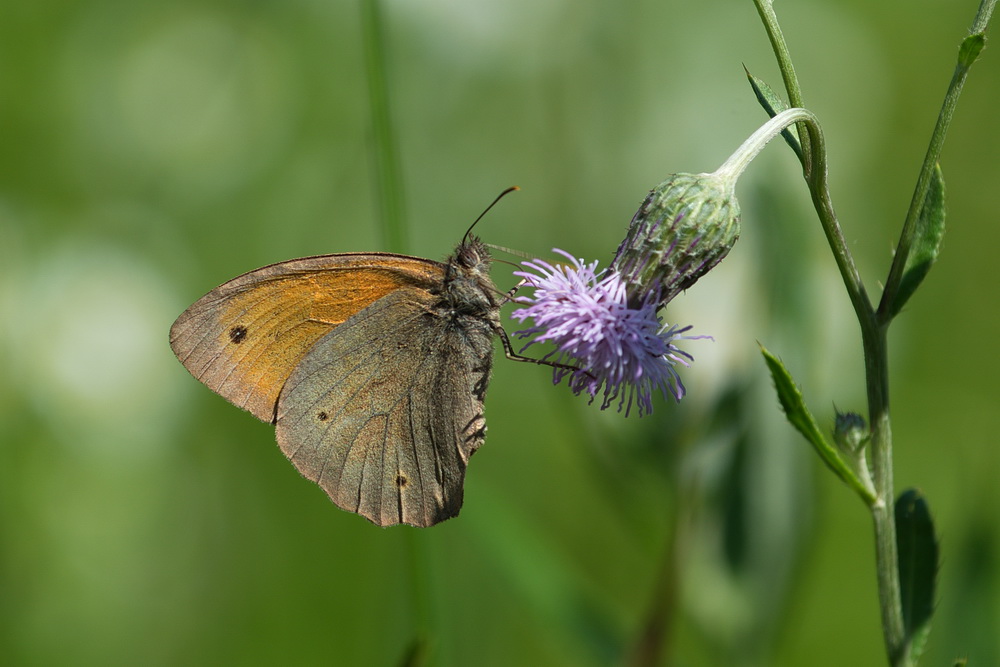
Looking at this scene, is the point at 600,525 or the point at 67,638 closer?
the point at 67,638

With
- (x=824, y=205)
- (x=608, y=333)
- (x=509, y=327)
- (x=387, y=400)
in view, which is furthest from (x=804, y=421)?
(x=509, y=327)

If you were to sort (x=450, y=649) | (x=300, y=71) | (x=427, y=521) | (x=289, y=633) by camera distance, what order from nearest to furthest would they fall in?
(x=427, y=521), (x=450, y=649), (x=289, y=633), (x=300, y=71)

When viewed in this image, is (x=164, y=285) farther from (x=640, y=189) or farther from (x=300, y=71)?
(x=640, y=189)

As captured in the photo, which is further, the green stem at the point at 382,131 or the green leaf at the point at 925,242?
the green stem at the point at 382,131

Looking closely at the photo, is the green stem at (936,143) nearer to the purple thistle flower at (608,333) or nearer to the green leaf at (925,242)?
the green leaf at (925,242)

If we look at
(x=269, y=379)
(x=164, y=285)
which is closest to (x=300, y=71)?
(x=164, y=285)

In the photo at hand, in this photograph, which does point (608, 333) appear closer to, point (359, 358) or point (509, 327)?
point (359, 358)

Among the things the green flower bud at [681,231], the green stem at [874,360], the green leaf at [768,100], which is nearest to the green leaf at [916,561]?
the green stem at [874,360]

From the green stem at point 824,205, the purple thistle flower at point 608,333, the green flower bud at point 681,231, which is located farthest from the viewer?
the purple thistle flower at point 608,333
